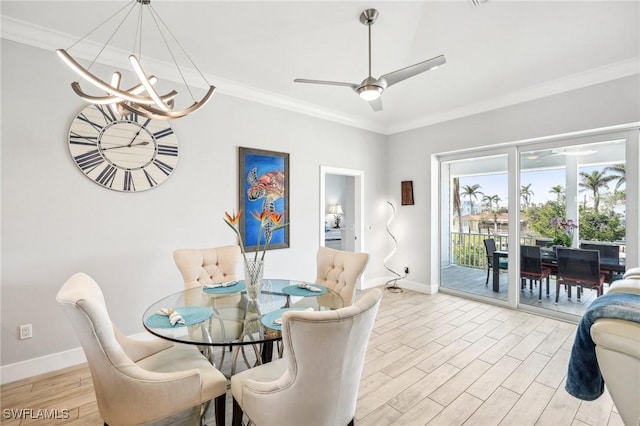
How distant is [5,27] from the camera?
2.35 meters

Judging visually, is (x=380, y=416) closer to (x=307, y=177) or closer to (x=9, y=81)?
(x=307, y=177)

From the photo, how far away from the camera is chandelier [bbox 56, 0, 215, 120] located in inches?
61.6

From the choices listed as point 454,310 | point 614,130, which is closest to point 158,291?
point 454,310

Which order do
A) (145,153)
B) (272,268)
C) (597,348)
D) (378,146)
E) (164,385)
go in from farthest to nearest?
(378,146) → (272,268) → (145,153) → (164,385) → (597,348)

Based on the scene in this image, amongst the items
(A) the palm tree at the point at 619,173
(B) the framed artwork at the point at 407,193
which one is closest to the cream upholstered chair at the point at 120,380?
(B) the framed artwork at the point at 407,193

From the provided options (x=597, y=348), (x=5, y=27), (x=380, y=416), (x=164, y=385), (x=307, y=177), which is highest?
A: (x=5, y=27)

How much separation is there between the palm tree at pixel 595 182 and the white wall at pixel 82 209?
12.4 feet

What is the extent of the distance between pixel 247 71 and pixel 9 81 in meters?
2.00

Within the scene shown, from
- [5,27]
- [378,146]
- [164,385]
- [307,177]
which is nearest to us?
[164,385]

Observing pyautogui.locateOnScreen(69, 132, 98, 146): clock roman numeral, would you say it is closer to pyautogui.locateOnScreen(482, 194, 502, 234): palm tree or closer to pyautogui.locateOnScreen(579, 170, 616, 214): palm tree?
pyautogui.locateOnScreen(482, 194, 502, 234): palm tree

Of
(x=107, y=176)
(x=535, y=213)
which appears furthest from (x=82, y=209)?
(x=535, y=213)

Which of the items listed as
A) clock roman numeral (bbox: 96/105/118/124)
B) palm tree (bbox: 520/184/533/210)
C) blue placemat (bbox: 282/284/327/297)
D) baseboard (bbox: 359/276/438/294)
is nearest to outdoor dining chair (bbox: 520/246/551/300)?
palm tree (bbox: 520/184/533/210)

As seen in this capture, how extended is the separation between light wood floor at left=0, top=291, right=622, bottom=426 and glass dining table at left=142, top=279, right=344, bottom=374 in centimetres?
74

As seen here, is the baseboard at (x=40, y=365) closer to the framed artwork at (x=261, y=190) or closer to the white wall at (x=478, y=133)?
the framed artwork at (x=261, y=190)
